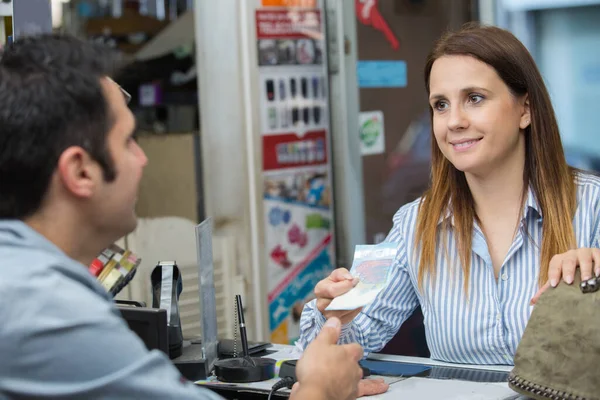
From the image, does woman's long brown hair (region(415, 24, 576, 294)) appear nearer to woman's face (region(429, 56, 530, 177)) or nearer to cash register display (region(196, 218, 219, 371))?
woman's face (region(429, 56, 530, 177))

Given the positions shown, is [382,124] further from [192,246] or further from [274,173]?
[192,246]

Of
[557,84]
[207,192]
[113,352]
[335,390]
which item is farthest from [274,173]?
[113,352]

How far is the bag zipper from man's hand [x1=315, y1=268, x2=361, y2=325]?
46 cm

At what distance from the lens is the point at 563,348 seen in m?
1.93

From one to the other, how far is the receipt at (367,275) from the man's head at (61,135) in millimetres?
779

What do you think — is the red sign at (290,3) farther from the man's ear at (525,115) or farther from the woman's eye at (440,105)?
the man's ear at (525,115)

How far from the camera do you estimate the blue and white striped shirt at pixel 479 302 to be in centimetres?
251

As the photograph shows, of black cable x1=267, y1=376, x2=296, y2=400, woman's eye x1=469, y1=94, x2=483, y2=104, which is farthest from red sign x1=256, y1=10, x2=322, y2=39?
black cable x1=267, y1=376, x2=296, y2=400

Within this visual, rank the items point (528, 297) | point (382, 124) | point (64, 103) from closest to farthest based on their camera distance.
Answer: point (64, 103) < point (528, 297) < point (382, 124)

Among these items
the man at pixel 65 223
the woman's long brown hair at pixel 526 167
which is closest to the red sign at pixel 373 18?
the woman's long brown hair at pixel 526 167

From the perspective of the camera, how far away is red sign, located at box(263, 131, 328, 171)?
4.62 m

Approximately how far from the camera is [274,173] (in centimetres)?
464

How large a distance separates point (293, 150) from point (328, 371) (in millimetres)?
3032

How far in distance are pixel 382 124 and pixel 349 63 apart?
0.36 meters
